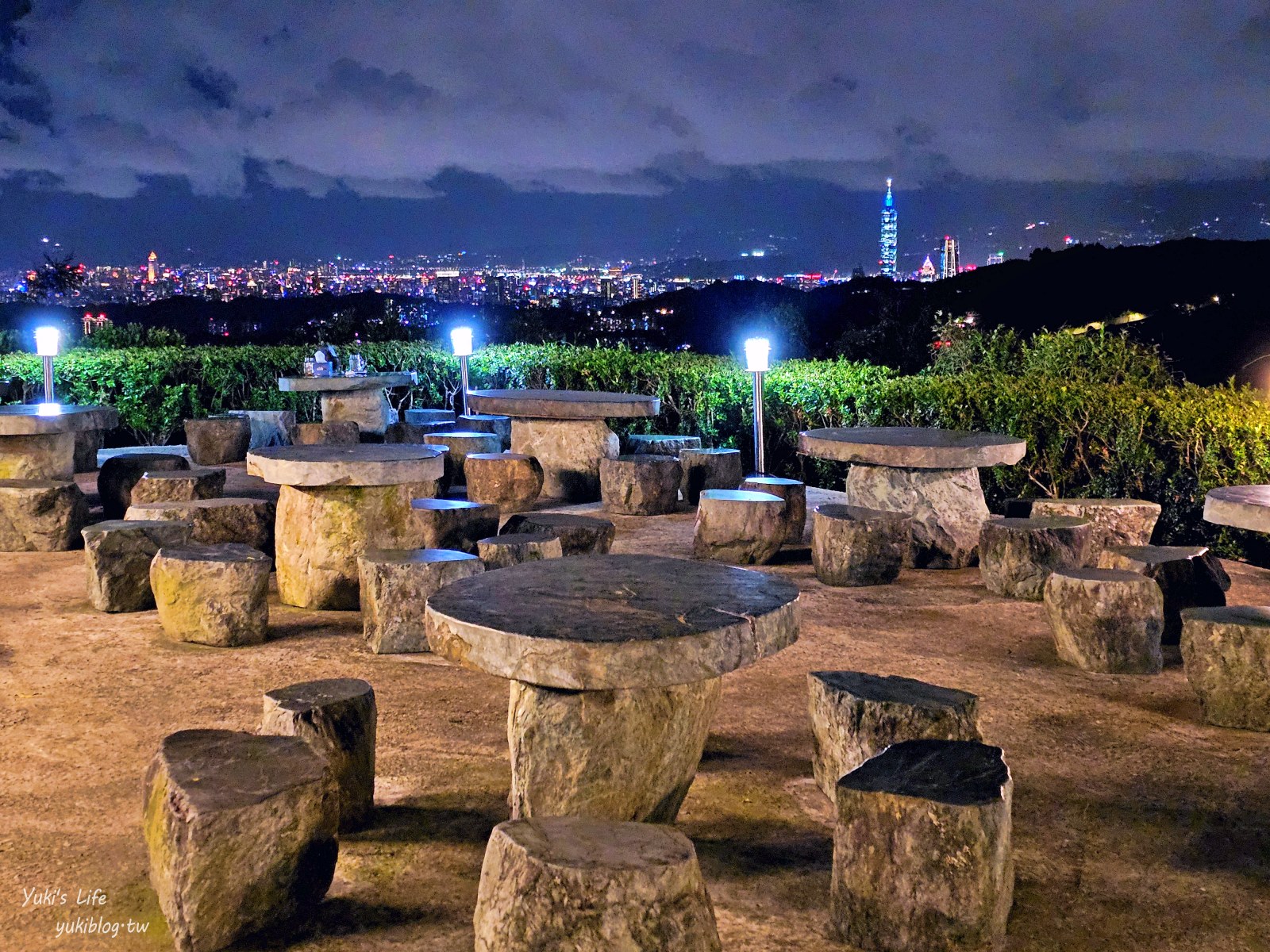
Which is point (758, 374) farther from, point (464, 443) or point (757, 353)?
point (464, 443)

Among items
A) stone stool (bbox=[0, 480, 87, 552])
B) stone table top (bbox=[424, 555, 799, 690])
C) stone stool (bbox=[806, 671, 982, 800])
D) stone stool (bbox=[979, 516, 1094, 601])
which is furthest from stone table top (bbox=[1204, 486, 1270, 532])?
stone stool (bbox=[0, 480, 87, 552])

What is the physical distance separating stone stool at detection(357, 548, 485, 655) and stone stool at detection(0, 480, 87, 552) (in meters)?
3.67

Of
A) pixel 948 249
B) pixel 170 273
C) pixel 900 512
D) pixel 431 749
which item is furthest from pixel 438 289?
pixel 431 749

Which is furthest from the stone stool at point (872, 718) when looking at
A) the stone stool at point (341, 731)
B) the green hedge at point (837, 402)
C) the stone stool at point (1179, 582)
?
the green hedge at point (837, 402)

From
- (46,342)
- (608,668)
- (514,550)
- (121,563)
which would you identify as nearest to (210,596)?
(121,563)

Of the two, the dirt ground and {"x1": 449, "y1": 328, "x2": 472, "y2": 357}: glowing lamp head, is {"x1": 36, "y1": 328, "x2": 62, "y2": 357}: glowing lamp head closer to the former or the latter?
{"x1": 449, "y1": 328, "x2": 472, "y2": 357}: glowing lamp head

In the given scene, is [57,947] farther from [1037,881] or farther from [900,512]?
[900,512]

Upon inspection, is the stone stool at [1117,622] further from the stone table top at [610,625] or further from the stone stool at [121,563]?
the stone stool at [121,563]

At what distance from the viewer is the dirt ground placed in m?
3.54

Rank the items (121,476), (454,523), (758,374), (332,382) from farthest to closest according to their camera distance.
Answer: (332,382), (758,374), (121,476), (454,523)

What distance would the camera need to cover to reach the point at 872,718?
4266 millimetres

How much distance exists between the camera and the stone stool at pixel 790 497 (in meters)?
8.82

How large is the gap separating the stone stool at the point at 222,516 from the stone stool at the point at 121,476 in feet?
5.93

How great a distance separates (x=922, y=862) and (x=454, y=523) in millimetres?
5093
